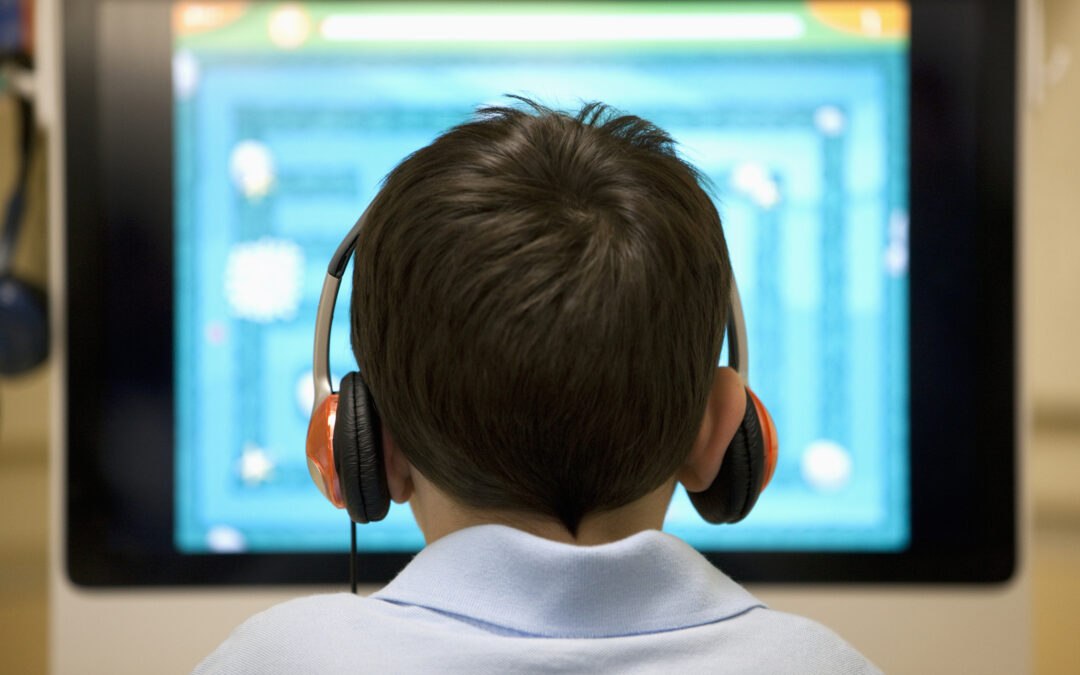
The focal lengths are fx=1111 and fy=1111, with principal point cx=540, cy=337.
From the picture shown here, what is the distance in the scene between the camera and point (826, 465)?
90 centimetres

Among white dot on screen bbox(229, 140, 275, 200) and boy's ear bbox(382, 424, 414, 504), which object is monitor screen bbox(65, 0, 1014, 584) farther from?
boy's ear bbox(382, 424, 414, 504)

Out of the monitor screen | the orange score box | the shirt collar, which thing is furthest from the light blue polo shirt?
the orange score box

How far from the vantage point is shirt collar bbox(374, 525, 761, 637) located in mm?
418

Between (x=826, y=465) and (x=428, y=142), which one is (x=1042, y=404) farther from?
(x=428, y=142)

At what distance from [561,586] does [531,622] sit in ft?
0.06

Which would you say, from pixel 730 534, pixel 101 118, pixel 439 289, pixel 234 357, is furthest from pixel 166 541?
pixel 439 289

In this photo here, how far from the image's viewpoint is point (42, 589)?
105 cm

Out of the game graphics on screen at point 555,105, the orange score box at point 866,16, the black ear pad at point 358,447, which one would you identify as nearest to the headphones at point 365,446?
the black ear pad at point 358,447

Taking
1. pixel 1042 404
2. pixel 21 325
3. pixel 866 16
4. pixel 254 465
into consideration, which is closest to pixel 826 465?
pixel 1042 404

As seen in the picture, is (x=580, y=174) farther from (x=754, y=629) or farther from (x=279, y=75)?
(x=279, y=75)

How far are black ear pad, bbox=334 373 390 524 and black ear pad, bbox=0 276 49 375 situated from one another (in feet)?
1.66

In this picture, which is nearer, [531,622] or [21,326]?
[531,622]

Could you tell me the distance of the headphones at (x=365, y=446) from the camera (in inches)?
19.8

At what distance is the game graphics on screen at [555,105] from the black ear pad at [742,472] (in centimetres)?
35
